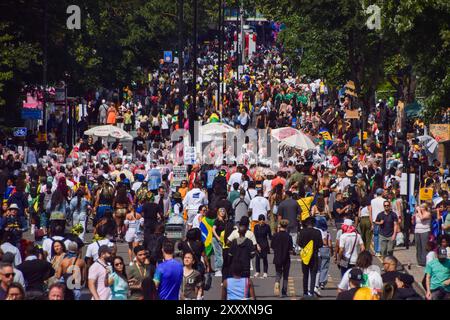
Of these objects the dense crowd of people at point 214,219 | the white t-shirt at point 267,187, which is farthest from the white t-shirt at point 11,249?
the white t-shirt at point 267,187

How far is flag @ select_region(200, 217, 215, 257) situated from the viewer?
2816 cm

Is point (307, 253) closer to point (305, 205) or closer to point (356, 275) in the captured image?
point (305, 205)

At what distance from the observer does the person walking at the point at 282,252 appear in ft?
85.1

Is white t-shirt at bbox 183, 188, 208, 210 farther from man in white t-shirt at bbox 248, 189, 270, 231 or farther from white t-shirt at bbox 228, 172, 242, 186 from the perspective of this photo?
white t-shirt at bbox 228, 172, 242, 186

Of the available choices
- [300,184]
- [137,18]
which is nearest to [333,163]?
[300,184]

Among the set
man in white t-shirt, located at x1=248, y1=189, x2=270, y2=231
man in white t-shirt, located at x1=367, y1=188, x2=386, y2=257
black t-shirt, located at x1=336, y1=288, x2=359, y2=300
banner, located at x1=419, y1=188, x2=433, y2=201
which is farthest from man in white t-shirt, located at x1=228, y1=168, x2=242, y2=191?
black t-shirt, located at x1=336, y1=288, x2=359, y2=300

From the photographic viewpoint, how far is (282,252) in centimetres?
2614

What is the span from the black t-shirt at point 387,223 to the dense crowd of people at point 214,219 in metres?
0.02

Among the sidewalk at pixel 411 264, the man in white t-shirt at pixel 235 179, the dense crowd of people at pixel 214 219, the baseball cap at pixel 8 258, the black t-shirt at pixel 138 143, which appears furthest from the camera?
the black t-shirt at pixel 138 143

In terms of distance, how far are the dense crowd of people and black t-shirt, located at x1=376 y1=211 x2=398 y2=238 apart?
2 centimetres

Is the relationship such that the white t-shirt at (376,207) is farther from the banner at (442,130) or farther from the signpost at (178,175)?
the banner at (442,130)

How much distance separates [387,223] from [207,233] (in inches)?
178

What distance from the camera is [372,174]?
4281 cm

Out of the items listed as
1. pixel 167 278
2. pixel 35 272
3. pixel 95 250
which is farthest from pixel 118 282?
pixel 95 250
